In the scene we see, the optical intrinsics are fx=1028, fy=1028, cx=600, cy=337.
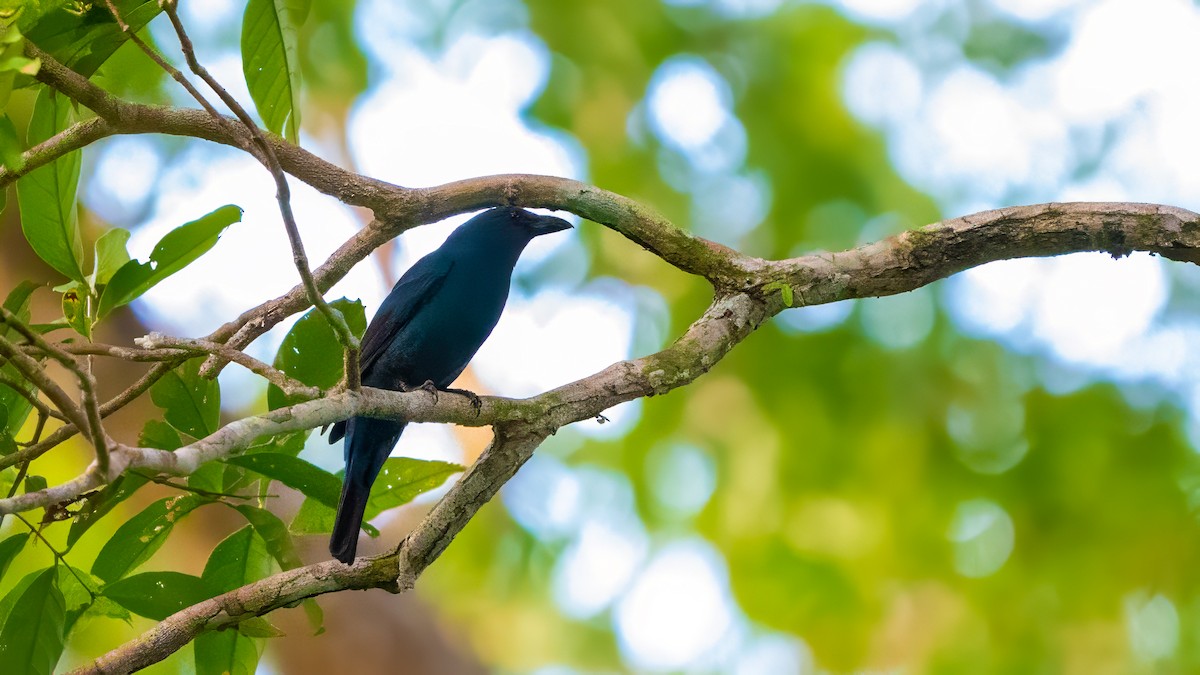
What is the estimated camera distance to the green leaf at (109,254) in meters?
2.91

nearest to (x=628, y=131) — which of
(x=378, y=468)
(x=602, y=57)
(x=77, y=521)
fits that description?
(x=602, y=57)

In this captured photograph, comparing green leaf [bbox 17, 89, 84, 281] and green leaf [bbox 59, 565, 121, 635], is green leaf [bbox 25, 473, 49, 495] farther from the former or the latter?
green leaf [bbox 17, 89, 84, 281]

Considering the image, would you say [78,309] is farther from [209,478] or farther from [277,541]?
[277,541]

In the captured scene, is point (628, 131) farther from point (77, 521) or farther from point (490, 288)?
point (77, 521)

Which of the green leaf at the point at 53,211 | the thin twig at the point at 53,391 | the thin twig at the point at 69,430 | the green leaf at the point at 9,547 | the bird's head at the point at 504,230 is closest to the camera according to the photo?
the thin twig at the point at 53,391

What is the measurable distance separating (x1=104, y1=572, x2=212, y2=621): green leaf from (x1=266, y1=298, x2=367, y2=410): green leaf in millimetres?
577

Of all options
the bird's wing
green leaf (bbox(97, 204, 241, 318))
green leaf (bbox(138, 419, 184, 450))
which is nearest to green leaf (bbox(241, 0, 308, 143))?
green leaf (bbox(97, 204, 241, 318))

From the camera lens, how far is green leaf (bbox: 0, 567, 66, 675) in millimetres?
2693

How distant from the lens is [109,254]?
9.59ft

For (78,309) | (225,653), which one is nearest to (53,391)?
(78,309)

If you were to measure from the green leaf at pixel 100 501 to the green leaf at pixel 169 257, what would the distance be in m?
0.46

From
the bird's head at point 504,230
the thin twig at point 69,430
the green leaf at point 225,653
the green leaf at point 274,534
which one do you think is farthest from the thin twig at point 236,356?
the bird's head at point 504,230

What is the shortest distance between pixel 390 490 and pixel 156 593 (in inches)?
30.0

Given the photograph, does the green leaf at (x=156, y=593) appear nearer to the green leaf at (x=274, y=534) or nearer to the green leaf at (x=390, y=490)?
the green leaf at (x=274, y=534)
